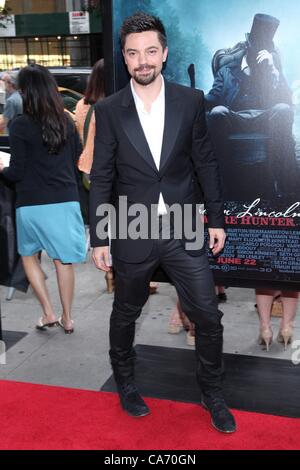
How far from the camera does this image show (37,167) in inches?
159

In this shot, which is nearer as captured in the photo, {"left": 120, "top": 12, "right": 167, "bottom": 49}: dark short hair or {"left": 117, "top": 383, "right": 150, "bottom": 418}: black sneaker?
{"left": 120, "top": 12, "right": 167, "bottom": 49}: dark short hair

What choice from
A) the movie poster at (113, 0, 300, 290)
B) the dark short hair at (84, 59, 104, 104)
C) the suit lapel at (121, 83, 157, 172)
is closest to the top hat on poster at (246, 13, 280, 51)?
the movie poster at (113, 0, 300, 290)

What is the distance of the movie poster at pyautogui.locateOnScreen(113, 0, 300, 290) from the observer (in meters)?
3.30

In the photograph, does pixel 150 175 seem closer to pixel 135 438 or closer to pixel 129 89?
pixel 129 89

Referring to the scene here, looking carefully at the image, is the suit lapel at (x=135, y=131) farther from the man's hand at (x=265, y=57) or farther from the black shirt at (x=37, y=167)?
the black shirt at (x=37, y=167)

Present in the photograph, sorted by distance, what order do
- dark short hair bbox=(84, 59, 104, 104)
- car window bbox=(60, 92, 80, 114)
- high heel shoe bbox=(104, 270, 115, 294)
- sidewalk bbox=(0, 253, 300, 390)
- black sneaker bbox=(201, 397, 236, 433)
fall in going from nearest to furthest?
black sneaker bbox=(201, 397, 236, 433) → sidewalk bbox=(0, 253, 300, 390) → dark short hair bbox=(84, 59, 104, 104) → high heel shoe bbox=(104, 270, 115, 294) → car window bbox=(60, 92, 80, 114)

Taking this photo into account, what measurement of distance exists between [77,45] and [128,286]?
1820cm

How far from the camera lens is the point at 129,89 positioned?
9.59ft

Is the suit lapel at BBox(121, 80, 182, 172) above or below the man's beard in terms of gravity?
below

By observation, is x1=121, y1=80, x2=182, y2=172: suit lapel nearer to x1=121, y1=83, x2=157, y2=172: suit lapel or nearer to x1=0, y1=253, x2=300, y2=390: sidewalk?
x1=121, y1=83, x2=157, y2=172: suit lapel

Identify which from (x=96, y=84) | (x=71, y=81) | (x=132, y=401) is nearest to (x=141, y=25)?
(x=132, y=401)

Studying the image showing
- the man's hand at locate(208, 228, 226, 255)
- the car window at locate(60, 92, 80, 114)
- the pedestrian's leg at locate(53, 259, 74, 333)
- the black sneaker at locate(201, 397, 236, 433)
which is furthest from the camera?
the car window at locate(60, 92, 80, 114)

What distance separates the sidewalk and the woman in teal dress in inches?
9.9
